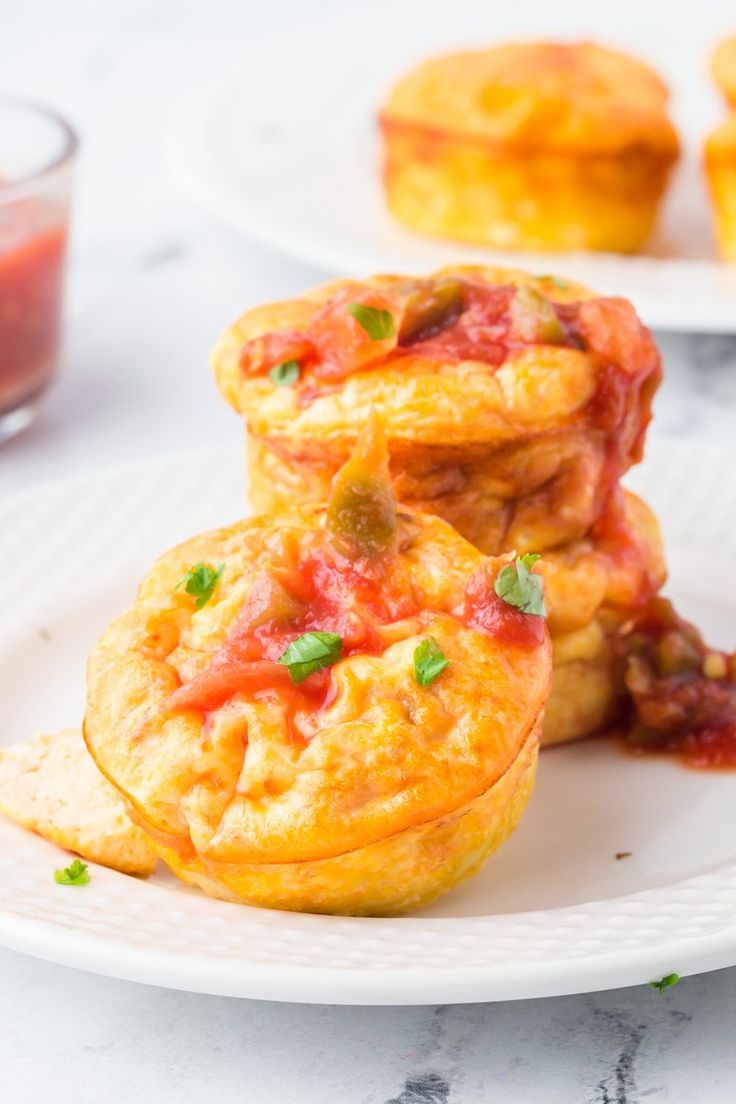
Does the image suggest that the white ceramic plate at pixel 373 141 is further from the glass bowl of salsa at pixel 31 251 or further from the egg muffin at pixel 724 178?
the glass bowl of salsa at pixel 31 251

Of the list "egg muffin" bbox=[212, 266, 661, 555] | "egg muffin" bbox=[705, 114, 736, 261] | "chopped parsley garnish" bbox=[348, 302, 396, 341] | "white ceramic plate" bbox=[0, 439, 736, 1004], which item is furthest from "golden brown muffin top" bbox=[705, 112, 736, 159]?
"chopped parsley garnish" bbox=[348, 302, 396, 341]

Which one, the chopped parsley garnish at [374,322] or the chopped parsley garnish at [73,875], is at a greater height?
the chopped parsley garnish at [374,322]

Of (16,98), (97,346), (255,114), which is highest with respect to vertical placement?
(16,98)

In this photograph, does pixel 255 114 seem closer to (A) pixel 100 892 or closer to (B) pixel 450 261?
(B) pixel 450 261

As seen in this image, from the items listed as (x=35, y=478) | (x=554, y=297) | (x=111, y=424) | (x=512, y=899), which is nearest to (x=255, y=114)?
(x=111, y=424)

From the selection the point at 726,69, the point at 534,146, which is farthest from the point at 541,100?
the point at 726,69

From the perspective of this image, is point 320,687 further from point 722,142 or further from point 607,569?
point 722,142

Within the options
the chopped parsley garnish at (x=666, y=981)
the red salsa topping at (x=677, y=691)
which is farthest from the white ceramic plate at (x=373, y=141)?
the chopped parsley garnish at (x=666, y=981)
